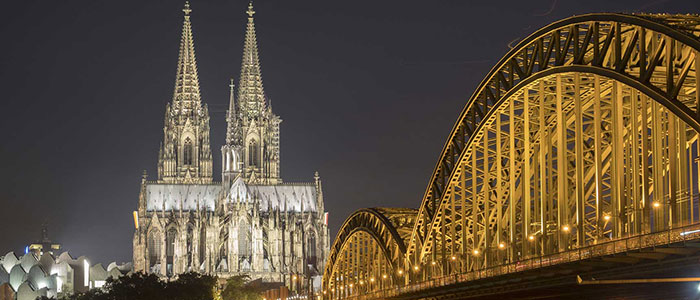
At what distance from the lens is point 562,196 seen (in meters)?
66.8

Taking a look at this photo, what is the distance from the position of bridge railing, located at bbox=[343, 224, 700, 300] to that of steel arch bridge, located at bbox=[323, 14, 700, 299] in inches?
3.1

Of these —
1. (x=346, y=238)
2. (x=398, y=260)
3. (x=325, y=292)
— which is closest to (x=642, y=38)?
(x=398, y=260)

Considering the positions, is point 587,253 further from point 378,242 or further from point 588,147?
point 378,242

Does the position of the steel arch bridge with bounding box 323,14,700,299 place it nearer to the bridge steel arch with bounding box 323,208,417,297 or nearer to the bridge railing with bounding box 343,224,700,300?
the bridge railing with bounding box 343,224,700,300

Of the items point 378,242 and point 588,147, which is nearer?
point 588,147

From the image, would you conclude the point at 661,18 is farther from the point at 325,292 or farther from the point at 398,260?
the point at 325,292

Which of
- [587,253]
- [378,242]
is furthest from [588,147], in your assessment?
[378,242]

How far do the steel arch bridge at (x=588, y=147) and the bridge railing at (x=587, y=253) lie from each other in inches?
3.1

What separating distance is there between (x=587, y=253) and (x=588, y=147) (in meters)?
19.7

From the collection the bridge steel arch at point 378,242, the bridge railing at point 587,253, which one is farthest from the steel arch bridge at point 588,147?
the bridge steel arch at point 378,242

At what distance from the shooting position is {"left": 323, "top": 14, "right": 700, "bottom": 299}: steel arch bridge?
55.7 m

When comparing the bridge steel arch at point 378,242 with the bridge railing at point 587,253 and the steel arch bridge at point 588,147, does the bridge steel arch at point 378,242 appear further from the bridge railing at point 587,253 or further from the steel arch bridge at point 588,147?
the bridge railing at point 587,253

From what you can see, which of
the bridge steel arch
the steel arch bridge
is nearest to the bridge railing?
the steel arch bridge

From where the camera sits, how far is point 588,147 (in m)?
79.6
